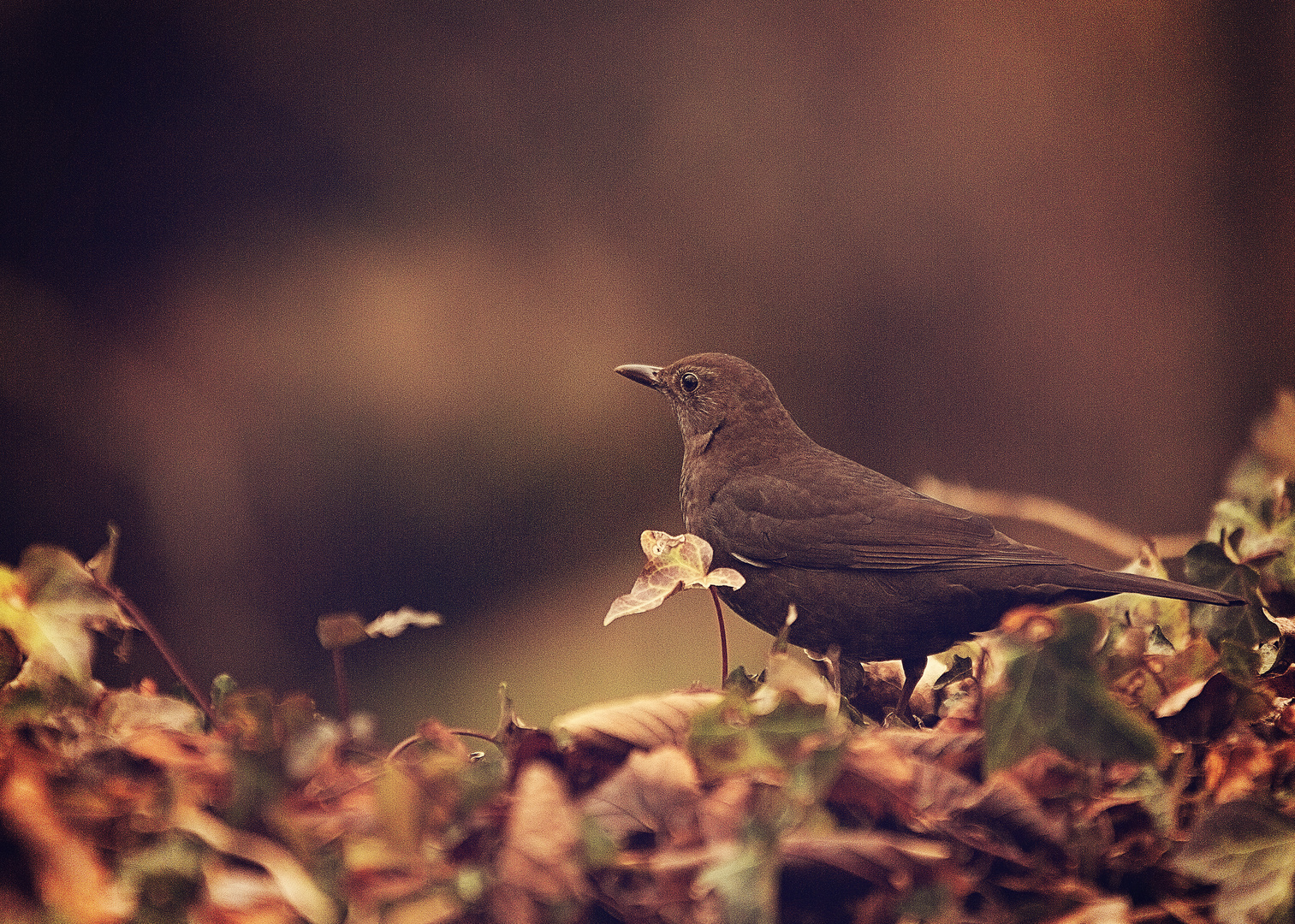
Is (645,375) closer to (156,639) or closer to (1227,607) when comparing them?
(1227,607)

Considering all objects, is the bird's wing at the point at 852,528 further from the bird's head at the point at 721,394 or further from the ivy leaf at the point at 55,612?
the ivy leaf at the point at 55,612

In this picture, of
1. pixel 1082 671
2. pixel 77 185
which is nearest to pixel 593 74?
pixel 77 185

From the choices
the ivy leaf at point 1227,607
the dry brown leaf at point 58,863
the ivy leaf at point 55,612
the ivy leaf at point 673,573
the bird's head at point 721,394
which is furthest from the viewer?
the bird's head at point 721,394

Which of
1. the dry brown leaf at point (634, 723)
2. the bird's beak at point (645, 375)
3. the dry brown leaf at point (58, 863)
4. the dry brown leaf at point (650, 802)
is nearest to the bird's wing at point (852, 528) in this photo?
the bird's beak at point (645, 375)

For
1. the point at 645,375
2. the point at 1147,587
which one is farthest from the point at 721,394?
the point at 1147,587

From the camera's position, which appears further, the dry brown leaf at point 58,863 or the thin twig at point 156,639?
the thin twig at point 156,639

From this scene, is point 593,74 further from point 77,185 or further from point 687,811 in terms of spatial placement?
point 687,811
